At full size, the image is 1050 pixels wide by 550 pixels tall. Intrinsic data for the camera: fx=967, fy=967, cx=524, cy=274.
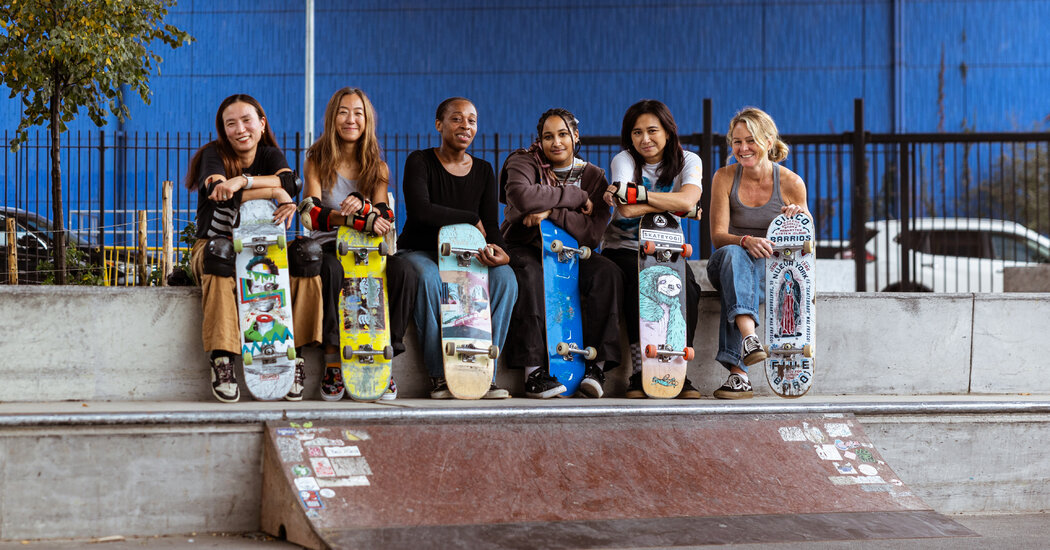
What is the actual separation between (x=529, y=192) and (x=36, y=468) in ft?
8.28

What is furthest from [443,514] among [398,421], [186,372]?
[186,372]

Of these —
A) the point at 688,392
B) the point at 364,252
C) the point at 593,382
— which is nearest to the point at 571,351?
the point at 593,382

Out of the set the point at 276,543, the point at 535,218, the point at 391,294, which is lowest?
the point at 276,543

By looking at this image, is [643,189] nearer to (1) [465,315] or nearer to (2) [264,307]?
(1) [465,315]

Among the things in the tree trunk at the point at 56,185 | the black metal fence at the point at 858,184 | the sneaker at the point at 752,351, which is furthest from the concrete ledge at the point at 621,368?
the tree trunk at the point at 56,185

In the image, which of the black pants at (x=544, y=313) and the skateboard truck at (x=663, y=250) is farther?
the skateboard truck at (x=663, y=250)

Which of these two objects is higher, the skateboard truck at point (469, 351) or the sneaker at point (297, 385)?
the skateboard truck at point (469, 351)

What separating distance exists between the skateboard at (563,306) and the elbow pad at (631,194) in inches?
12.5

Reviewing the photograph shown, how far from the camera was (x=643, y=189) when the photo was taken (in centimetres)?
491

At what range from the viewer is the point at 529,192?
15.9 ft

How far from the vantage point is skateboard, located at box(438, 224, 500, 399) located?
4562 mm

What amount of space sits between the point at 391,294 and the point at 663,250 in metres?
1.38

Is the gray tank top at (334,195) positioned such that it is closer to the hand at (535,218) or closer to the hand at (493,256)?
the hand at (493,256)

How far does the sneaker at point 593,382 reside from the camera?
4688 millimetres
